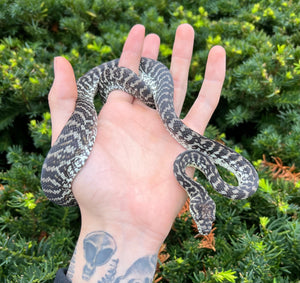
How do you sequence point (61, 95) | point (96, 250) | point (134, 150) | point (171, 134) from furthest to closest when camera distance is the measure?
point (171, 134)
point (134, 150)
point (61, 95)
point (96, 250)

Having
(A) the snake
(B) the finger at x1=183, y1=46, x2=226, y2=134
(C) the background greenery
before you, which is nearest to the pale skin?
(B) the finger at x1=183, y1=46, x2=226, y2=134

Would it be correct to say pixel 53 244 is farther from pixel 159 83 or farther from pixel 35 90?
pixel 159 83

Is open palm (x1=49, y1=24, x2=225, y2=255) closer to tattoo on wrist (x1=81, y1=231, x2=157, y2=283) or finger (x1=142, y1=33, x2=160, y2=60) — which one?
finger (x1=142, y1=33, x2=160, y2=60)

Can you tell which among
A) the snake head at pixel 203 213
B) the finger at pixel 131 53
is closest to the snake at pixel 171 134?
the snake head at pixel 203 213

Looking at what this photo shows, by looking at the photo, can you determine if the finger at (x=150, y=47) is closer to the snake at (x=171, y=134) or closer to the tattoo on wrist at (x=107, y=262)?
the snake at (x=171, y=134)

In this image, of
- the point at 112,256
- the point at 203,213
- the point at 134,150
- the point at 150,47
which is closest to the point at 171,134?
the point at 134,150

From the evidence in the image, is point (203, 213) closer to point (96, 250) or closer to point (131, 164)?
point (131, 164)

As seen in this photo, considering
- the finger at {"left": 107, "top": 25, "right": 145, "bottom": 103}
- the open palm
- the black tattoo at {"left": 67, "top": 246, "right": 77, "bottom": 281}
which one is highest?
the finger at {"left": 107, "top": 25, "right": 145, "bottom": 103}
